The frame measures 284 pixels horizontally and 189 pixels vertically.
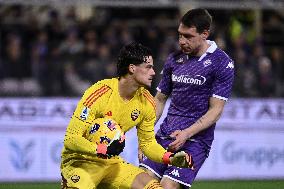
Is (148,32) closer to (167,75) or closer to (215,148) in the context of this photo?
(215,148)

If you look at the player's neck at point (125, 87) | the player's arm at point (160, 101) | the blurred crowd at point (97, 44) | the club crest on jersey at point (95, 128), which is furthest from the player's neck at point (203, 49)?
the blurred crowd at point (97, 44)

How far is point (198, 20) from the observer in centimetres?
829

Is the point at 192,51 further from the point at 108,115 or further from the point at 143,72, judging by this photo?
the point at 108,115

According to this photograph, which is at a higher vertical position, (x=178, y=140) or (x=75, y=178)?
(x=178, y=140)

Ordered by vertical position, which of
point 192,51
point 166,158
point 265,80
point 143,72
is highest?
point 192,51

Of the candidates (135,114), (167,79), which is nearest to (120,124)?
(135,114)

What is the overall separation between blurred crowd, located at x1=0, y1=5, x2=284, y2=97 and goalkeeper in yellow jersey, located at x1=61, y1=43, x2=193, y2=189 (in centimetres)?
685

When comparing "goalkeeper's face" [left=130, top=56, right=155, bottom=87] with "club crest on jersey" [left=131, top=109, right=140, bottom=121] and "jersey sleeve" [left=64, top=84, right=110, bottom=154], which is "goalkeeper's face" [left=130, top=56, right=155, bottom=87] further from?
"jersey sleeve" [left=64, top=84, right=110, bottom=154]

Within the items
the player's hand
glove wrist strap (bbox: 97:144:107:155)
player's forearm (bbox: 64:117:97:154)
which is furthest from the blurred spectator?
glove wrist strap (bbox: 97:144:107:155)

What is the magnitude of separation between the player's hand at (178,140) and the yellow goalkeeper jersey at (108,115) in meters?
0.12

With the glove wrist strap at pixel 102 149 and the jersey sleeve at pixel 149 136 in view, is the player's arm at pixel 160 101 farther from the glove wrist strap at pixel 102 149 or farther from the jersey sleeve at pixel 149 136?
the glove wrist strap at pixel 102 149

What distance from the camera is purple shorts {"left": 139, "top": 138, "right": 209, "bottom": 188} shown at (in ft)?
27.4

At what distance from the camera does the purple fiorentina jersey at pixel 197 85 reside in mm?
8445

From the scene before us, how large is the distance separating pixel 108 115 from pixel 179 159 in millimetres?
750
